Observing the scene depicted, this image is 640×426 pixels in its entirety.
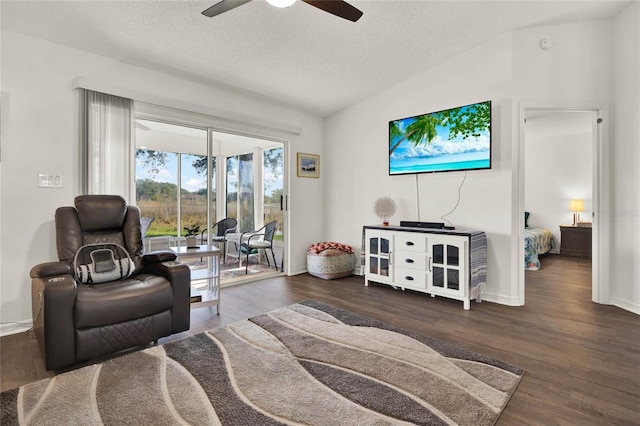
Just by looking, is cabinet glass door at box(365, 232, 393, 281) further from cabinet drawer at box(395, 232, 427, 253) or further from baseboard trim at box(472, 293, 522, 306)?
baseboard trim at box(472, 293, 522, 306)

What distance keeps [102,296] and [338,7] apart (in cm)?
242

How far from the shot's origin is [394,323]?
2770mm

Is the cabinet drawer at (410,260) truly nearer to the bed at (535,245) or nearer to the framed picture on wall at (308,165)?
the framed picture on wall at (308,165)

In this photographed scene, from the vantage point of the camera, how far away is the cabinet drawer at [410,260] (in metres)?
3.52

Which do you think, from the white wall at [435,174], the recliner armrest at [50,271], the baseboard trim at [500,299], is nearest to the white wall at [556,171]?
the white wall at [435,174]

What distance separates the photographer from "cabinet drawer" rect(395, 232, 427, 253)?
11.5 feet

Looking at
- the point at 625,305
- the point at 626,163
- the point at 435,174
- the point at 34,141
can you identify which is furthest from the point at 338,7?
the point at 625,305

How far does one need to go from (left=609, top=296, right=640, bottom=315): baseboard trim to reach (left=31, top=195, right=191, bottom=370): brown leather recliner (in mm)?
4082

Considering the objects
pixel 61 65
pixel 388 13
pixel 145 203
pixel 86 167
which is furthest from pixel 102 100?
pixel 388 13

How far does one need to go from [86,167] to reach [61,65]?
91cm

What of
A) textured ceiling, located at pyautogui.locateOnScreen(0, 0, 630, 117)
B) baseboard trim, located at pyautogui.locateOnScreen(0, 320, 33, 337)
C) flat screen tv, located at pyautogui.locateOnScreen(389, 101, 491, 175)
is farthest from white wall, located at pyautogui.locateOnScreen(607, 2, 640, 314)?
baseboard trim, located at pyautogui.locateOnScreen(0, 320, 33, 337)

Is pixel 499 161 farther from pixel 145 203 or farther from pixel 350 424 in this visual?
pixel 145 203

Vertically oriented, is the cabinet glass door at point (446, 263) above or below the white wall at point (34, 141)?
below

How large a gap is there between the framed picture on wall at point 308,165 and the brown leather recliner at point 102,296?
251 centimetres
